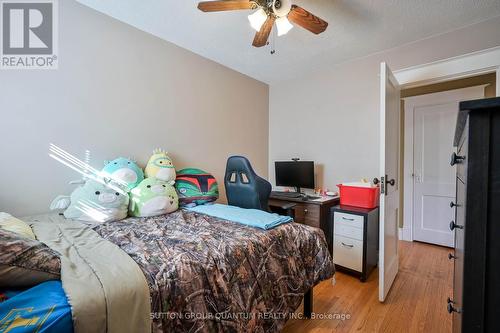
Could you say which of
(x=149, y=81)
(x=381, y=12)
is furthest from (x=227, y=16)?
(x=381, y=12)

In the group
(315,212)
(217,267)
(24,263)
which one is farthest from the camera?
(315,212)

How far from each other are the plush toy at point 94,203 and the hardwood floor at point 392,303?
1507 millimetres

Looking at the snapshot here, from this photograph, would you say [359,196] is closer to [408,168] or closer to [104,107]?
[408,168]

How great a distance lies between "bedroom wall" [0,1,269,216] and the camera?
5.31 feet

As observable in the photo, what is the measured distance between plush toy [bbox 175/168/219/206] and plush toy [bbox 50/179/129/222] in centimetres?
54

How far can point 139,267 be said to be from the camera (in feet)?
3.01

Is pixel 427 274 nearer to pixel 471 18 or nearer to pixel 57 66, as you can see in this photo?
pixel 471 18

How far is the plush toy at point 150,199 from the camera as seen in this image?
1.82 meters

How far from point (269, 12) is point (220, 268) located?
1654 mm

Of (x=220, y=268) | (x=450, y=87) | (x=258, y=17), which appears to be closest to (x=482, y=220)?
(x=220, y=268)

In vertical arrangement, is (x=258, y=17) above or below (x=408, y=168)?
above

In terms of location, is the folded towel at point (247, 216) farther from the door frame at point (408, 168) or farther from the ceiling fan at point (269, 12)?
the door frame at point (408, 168)

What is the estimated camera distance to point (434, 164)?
3.11 meters

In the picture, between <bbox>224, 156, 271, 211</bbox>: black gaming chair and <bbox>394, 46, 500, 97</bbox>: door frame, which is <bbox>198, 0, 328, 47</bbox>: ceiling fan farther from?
<bbox>394, 46, 500, 97</bbox>: door frame
